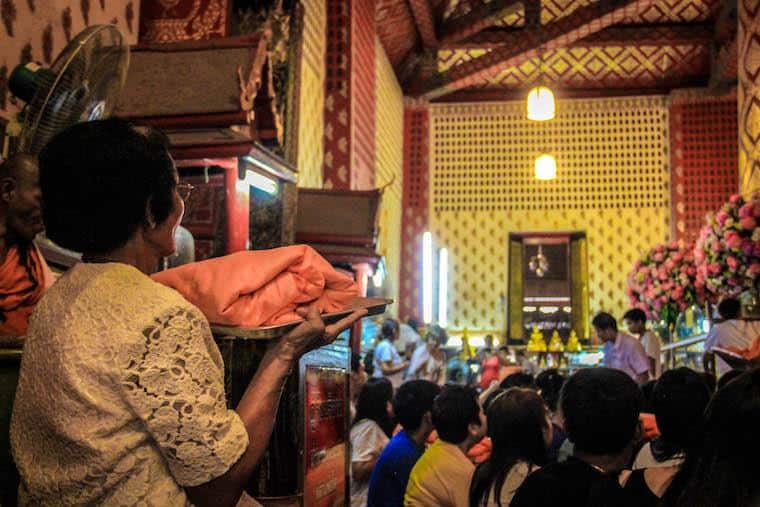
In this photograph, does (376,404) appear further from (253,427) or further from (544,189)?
(544,189)

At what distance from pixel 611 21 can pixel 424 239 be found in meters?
5.13

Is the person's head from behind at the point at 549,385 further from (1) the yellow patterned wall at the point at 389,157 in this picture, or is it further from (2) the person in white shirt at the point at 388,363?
(1) the yellow patterned wall at the point at 389,157

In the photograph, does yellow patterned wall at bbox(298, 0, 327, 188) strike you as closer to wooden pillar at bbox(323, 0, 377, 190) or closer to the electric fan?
wooden pillar at bbox(323, 0, 377, 190)

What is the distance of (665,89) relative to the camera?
15.3 m

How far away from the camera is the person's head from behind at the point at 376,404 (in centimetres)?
439

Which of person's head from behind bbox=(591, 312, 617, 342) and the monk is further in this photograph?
person's head from behind bbox=(591, 312, 617, 342)

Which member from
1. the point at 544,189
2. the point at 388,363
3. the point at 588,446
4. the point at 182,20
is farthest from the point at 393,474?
the point at 544,189

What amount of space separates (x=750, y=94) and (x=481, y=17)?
6.34m

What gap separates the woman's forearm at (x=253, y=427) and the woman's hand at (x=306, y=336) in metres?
0.02

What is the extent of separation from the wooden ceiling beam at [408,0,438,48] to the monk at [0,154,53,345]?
1082 centimetres

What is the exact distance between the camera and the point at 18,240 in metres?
2.79

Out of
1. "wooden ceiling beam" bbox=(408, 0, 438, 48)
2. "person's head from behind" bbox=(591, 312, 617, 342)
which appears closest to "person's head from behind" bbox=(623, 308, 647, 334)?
"person's head from behind" bbox=(591, 312, 617, 342)

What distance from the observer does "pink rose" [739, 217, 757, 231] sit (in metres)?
6.49

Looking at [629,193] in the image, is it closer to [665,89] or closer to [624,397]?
[665,89]
